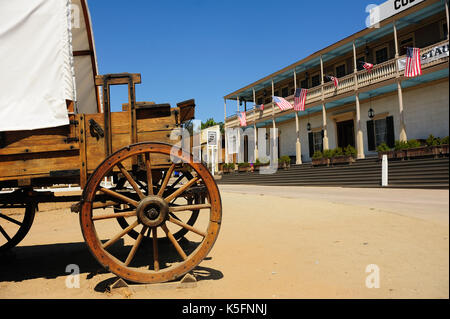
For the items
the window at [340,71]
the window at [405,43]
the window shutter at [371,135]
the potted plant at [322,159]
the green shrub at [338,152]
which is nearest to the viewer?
the window at [405,43]

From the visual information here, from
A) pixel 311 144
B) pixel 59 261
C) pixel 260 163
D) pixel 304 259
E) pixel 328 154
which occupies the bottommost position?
pixel 59 261

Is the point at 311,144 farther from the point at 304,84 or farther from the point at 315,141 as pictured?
the point at 304,84

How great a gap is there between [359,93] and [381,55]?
9.61 feet

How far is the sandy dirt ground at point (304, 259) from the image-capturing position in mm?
1013

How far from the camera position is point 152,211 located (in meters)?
2.70

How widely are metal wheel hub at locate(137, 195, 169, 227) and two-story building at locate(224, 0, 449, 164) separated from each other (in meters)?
11.9

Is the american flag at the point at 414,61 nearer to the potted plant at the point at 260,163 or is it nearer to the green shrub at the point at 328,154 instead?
the green shrub at the point at 328,154

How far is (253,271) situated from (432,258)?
2.27m

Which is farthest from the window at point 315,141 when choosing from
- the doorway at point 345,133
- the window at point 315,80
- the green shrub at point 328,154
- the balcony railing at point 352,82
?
the green shrub at point 328,154

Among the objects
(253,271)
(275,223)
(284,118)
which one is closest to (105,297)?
(253,271)

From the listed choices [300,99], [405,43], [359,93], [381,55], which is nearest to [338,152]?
[359,93]

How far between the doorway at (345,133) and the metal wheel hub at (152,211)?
19.2 meters

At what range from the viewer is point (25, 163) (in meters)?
2.76
